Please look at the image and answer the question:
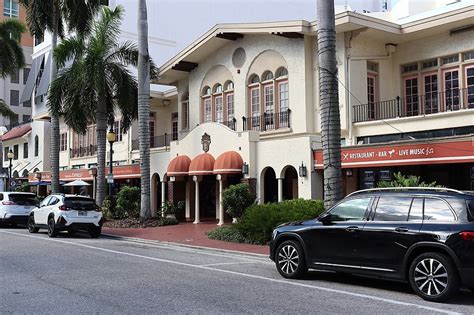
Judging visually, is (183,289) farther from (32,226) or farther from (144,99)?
(144,99)

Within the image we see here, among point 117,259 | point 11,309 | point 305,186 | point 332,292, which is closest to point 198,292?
point 332,292

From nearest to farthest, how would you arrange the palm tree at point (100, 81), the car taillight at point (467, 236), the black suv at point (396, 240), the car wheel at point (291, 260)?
the car taillight at point (467, 236), the black suv at point (396, 240), the car wheel at point (291, 260), the palm tree at point (100, 81)

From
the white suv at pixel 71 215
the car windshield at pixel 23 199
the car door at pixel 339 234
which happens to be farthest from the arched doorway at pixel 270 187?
the car door at pixel 339 234

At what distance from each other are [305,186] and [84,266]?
10.5 metres

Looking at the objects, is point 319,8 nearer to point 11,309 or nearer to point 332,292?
point 332,292

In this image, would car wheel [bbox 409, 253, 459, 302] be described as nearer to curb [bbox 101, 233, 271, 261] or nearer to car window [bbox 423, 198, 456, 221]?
car window [bbox 423, 198, 456, 221]

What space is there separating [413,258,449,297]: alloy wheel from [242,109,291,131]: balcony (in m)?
15.5

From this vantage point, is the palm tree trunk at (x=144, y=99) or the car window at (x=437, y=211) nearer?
the car window at (x=437, y=211)

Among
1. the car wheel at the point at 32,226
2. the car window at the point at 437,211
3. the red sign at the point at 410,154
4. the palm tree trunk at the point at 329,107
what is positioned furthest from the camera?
the car wheel at the point at 32,226

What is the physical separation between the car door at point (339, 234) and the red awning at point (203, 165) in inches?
556

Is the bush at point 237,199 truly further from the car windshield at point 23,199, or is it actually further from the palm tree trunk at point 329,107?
the car windshield at point 23,199

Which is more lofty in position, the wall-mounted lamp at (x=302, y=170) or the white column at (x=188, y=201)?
the wall-mounted lamp at (x=302, y=170)

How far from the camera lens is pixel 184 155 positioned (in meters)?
25.8

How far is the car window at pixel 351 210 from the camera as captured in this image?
9.25 meters
